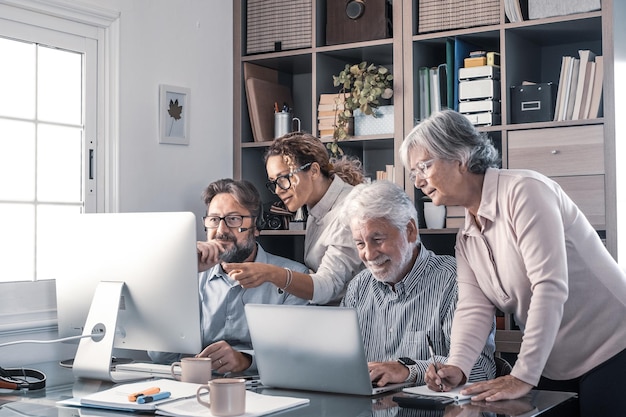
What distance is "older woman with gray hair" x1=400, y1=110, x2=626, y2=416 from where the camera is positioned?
2.25m

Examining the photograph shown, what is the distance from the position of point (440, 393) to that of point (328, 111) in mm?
2167

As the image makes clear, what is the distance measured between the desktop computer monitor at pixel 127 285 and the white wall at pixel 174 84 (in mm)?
1074

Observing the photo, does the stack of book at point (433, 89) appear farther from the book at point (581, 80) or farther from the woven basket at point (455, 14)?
the book at point (581, 80)

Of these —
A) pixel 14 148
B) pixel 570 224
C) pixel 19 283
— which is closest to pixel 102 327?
pixel 19 283

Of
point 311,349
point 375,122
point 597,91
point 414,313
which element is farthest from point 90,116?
point 597,91

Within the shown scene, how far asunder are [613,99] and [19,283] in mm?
2430

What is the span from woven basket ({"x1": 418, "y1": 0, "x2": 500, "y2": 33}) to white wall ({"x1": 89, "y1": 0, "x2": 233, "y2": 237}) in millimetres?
1020

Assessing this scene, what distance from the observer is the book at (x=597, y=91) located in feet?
10.9

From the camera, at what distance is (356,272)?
3051mm

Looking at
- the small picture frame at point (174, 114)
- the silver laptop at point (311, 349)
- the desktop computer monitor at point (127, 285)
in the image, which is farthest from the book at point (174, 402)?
the small picture frame at point (174, 114)

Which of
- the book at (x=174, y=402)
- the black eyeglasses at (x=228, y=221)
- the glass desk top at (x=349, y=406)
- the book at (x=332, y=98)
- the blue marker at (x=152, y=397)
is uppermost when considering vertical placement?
the book at (x=332, y=98)

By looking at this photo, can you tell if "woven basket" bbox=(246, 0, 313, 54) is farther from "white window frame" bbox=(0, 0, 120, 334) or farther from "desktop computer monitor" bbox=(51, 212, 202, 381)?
"desktop computer monitor" bbox=(51, 212, 202, 381)

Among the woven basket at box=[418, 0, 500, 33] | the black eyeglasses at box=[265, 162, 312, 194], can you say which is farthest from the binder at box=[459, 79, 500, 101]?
the black eyeglasses at box=[265, 162, 312, 194]

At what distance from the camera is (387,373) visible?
2.21 m
